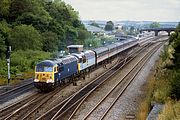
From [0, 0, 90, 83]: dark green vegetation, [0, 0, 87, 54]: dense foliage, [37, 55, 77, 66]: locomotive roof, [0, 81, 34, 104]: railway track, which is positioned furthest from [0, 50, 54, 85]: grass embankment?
[37, 55, 77, 66]: locomotive roof

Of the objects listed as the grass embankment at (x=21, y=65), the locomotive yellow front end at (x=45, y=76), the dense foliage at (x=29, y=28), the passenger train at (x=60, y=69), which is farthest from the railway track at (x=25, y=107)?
the dense foliage at (x=29, y=28)

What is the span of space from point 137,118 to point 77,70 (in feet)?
65.8

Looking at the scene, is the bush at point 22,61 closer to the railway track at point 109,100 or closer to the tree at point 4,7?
the railway track at point 109,100

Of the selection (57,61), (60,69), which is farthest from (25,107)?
(57,61)

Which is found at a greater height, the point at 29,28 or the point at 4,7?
the point at 4,7

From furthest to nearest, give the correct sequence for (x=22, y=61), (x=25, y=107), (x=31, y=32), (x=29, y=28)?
(x=29, y=28) < (x=31, y=32) < (x=22, y=61) < (x=25, y=107)

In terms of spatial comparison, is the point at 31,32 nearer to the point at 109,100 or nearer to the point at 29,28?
A: the point at 29,28

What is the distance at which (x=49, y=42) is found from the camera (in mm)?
80062

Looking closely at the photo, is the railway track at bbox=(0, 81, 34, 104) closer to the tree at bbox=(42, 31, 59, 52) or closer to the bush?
the bush

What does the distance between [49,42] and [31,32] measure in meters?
12.7

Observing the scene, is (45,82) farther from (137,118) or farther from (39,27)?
(39,27)

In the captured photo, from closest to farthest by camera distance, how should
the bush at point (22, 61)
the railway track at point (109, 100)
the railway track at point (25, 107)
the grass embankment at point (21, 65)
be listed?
1. the railway track at point (25, 107)
2. the railway track at point (109, 100)
3. the grass embankment at point (21, 65)
4. the bush at point (22, 61)

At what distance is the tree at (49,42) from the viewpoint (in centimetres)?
7950

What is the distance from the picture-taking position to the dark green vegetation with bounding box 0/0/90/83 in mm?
60125
